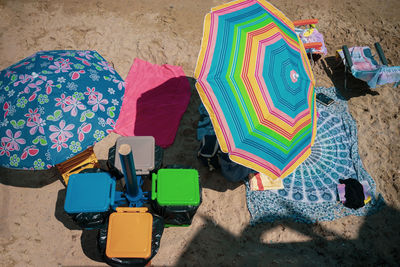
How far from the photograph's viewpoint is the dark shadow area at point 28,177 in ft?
16.7

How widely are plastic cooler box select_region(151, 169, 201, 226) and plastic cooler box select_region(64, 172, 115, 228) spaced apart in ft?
2.00

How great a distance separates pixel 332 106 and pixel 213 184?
313cm

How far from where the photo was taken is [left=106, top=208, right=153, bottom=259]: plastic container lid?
11.4 ft

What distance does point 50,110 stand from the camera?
11.9ft

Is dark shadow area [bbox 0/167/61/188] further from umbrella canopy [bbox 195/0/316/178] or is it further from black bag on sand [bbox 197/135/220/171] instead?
umbrella canopy [bbox 195/0/316/178]

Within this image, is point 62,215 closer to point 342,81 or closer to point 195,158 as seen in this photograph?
point 195,158

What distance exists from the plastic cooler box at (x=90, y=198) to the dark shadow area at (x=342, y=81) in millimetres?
5343

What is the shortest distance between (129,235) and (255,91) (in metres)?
2.40

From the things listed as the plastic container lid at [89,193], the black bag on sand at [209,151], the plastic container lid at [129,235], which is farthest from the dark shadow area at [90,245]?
the black bag on sand at [209,151]

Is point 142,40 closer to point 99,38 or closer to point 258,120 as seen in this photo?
point 99,38

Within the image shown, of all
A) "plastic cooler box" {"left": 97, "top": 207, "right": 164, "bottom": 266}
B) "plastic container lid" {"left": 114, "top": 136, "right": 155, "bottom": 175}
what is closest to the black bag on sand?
"plastic container lid" {"left": 114, "top": 136, "right": 155, "bottom": 175}

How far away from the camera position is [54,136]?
3627mm

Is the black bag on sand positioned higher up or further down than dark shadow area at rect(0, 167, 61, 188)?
higher up

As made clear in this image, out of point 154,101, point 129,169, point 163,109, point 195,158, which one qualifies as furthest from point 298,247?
point 154,101
